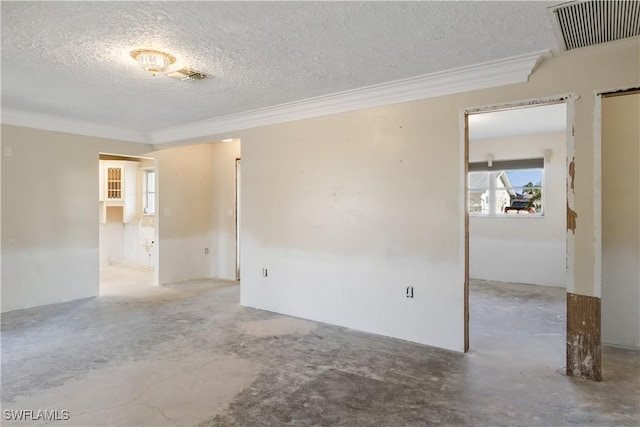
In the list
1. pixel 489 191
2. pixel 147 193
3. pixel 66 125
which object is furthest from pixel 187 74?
pixel 489 191

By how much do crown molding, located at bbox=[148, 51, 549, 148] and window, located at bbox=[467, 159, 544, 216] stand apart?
10.7ft

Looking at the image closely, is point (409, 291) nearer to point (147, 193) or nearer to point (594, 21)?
point (594, 21)

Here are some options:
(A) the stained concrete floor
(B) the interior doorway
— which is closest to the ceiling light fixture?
(A) the stained concrete floor

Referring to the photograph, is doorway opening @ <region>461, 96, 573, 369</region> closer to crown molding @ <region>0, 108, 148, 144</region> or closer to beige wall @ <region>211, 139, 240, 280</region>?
beige wall @ <region>211, 139, 240, 280</region>

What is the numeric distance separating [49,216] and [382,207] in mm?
4326

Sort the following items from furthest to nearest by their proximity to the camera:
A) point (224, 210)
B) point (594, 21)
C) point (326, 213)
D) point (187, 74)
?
point (224, 210), point (326, 213), point (187, 74), point (594, 21)

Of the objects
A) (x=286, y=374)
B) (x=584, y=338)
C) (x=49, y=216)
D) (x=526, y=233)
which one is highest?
(x=49, y=216)

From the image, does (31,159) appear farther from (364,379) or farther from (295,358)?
(364,379)

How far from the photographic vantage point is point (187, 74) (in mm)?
3068

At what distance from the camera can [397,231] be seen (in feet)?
11.6

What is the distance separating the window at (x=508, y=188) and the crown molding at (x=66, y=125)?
5497 mm

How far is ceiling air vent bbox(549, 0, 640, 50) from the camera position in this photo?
206 centimetres

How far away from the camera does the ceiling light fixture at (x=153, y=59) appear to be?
262cm

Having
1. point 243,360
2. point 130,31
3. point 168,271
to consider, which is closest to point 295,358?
point 243,360
